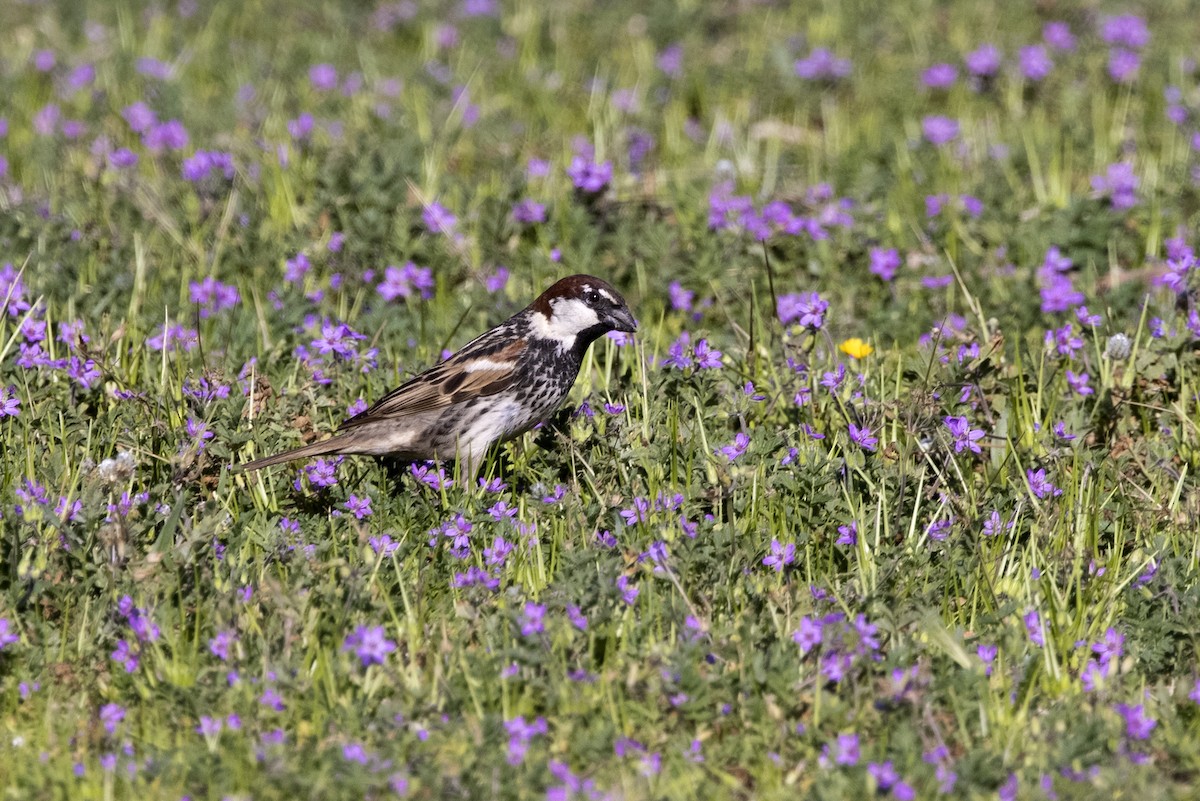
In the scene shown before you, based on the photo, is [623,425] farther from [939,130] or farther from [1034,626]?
[939,130]

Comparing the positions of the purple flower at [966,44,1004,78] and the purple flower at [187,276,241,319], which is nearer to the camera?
the purple flower at [187,276,241,319]

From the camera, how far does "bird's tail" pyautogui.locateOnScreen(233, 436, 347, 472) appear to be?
5.97 m

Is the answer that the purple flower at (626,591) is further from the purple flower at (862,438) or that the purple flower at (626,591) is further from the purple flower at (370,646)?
the purple flower at (862,438)

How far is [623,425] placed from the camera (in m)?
6.30

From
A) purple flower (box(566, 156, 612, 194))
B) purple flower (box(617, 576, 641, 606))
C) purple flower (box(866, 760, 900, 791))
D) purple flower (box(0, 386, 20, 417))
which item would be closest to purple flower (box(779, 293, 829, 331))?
purple flower (box(566, 156, 612, 194))

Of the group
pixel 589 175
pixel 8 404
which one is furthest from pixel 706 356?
pixel 8 404

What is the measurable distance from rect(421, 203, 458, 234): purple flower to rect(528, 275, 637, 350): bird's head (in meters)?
1.78

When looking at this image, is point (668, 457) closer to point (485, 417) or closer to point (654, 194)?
point (485, 417)

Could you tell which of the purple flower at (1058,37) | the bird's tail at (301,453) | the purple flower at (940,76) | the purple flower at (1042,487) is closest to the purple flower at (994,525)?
the purple flower at (1042,487)

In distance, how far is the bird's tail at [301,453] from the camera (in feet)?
19.6

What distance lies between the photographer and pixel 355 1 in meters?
12.8

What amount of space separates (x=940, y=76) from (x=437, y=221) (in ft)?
14.3

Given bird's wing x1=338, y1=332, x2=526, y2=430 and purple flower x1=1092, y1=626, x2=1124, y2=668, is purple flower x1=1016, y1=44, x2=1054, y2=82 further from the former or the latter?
purple flower x1=1092, y1=626, x2=1124, y2=668

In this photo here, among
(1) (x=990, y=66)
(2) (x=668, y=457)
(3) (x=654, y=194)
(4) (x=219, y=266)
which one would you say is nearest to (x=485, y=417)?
(2) (x=668, y=457)
